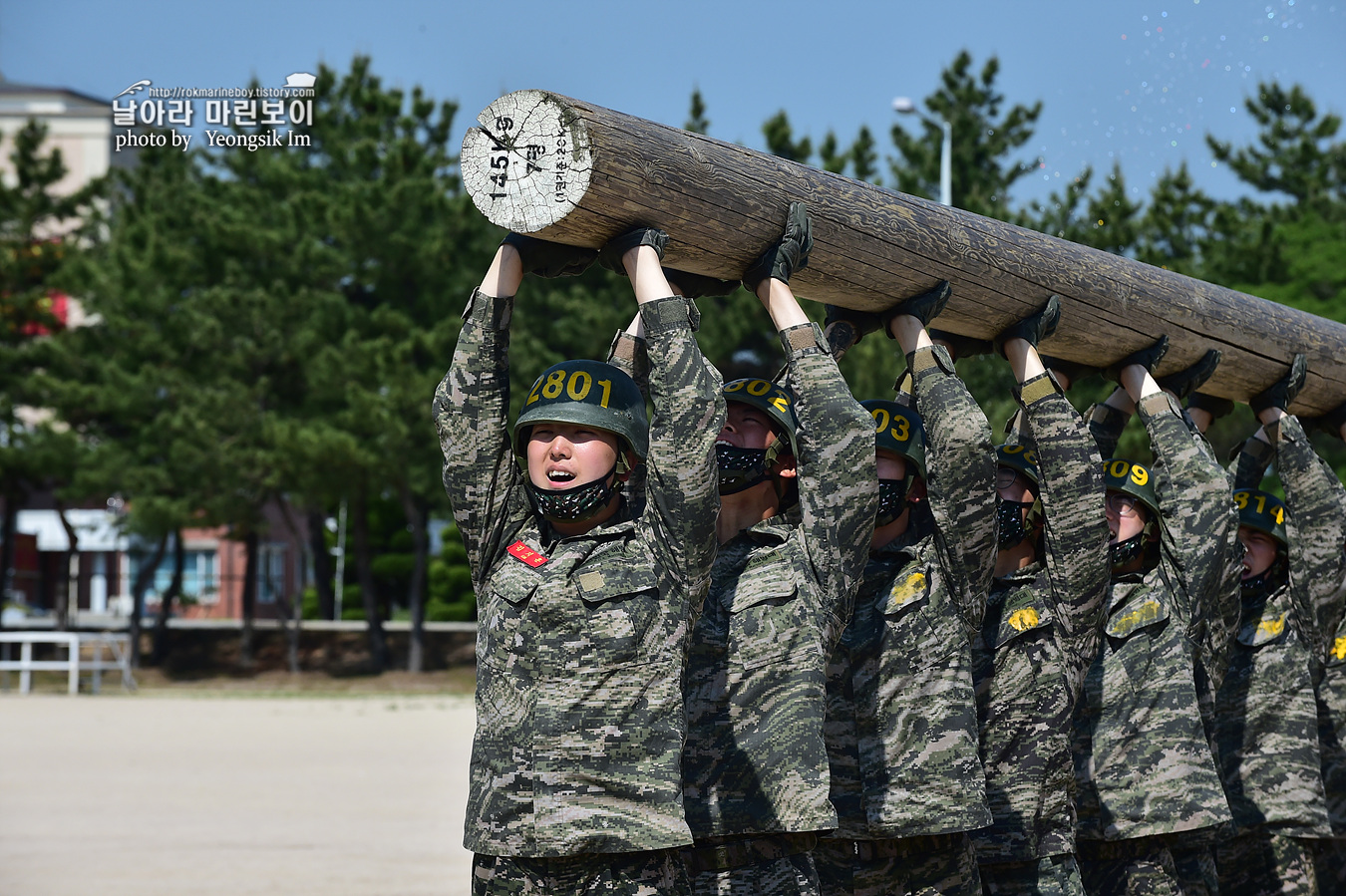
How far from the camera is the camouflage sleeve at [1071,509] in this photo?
210 inches

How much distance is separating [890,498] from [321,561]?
29295 millimetres

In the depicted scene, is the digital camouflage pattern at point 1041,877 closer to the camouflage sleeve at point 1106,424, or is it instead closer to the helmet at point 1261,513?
the camouflage sleeve at point 1106,424

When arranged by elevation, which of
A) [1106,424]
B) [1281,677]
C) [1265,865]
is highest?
[1106,424]

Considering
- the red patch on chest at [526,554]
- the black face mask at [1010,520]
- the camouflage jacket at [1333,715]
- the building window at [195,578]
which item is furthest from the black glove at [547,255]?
the building window at [195,578]

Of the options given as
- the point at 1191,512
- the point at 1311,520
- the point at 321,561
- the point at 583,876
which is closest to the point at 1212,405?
the point at 1311,520

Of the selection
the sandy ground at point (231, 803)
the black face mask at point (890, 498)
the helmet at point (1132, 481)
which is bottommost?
the sandy ground at point (231, 803)

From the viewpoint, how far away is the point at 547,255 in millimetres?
4211

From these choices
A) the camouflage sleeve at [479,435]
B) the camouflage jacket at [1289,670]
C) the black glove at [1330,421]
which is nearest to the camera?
the camouflage sleeve at [479,435]

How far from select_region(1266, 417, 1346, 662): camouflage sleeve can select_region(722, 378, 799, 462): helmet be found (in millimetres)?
3368

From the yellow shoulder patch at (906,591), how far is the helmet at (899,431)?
39cm

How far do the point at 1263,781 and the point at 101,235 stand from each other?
102 ft

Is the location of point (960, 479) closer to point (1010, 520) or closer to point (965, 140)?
point (1010, 520)

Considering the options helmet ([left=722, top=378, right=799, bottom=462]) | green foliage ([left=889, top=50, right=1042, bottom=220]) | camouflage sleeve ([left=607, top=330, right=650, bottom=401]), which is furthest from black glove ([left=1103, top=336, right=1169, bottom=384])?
green foliage ([left=889, top=50, right=1042, bottom=220])


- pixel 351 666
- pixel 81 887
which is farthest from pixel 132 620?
pixel 81 887
